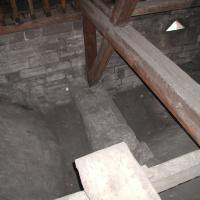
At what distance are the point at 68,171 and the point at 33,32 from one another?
95.4 inches

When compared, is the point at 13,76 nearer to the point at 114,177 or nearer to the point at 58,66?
the point at 58,66

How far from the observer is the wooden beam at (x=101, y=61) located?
331cm

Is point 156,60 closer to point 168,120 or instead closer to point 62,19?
point 62,19

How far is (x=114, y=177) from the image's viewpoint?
4.17 ft

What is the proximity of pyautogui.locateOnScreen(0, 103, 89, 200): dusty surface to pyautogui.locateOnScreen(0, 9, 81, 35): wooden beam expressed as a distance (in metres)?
1.34

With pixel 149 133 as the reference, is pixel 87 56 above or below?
above

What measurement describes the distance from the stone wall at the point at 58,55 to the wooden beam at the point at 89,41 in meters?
0.20

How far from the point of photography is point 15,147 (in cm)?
313

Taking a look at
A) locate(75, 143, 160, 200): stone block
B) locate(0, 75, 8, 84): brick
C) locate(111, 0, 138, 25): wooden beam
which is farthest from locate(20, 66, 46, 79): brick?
locate(75, 143, 160, 200): stone block

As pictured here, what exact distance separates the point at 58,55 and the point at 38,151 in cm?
181

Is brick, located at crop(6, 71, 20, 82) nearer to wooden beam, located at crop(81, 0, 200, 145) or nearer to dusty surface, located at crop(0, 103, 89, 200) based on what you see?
dusty surface, located at crop(0, 103, 89, 200)

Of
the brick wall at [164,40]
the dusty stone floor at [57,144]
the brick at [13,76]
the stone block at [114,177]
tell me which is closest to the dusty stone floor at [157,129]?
the dusty stone floor at [57,144]

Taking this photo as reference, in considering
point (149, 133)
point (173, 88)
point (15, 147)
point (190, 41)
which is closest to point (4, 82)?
point (15, 147)

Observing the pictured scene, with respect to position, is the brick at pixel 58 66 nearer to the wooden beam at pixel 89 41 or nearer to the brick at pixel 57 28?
the wooden beam at pixel 89 41
